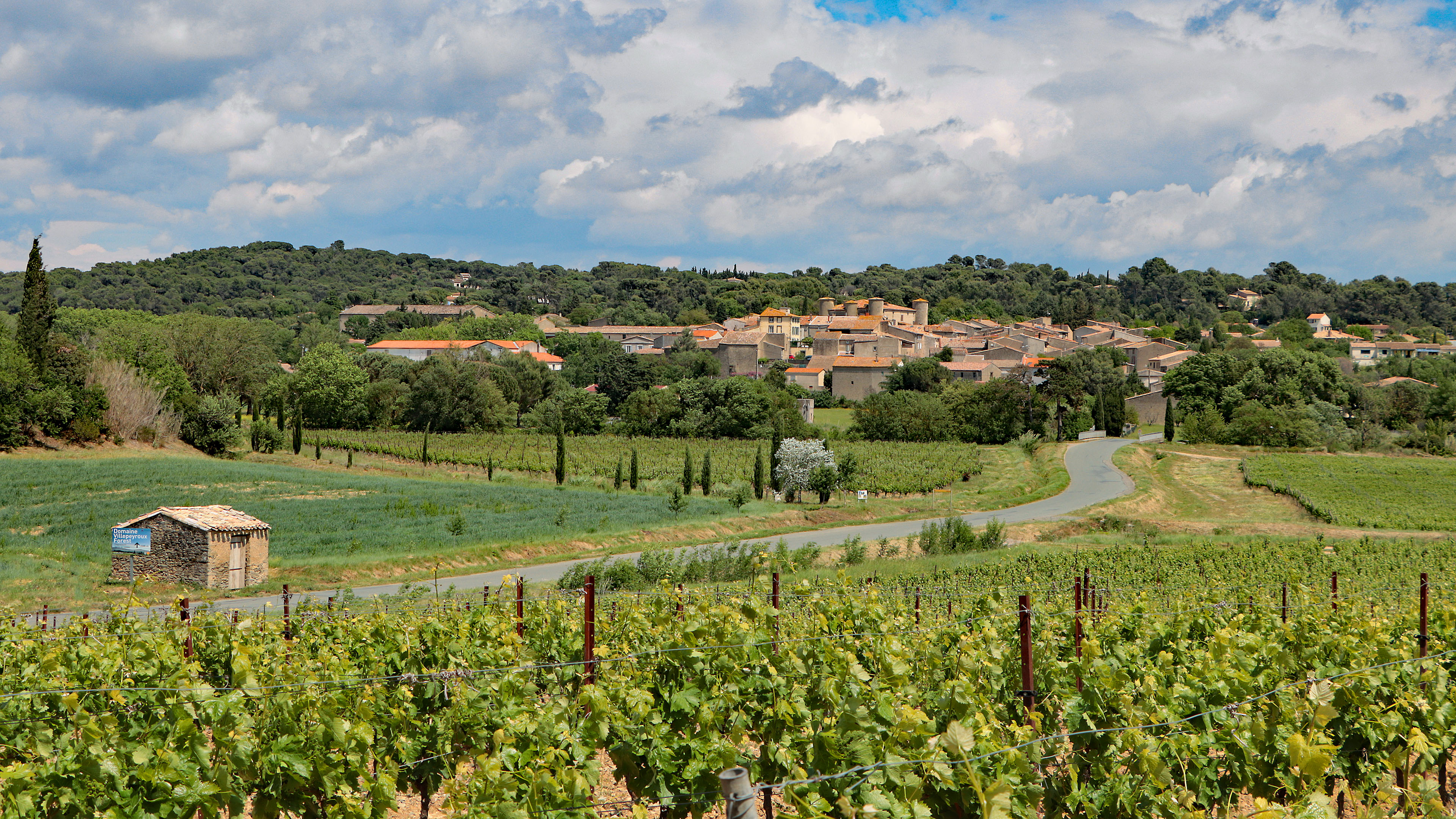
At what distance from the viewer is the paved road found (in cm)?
2306

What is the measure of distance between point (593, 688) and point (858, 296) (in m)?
179

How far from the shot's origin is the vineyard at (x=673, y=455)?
1951 inches

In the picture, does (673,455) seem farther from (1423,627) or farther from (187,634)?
(1423,627)

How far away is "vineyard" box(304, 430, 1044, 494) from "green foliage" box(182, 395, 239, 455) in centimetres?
492

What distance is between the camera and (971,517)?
3828 cm

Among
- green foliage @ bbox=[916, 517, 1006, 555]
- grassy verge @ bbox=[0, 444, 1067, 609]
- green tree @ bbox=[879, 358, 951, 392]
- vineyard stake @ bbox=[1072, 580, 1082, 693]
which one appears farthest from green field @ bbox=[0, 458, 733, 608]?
green tree @ bbox=[879, 358, 951, 392]

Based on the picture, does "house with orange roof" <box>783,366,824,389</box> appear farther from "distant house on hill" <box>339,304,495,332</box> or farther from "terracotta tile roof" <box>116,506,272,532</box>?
"distant house on hill" <box>339,304,495,332</box>

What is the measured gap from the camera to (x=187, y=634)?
10234 millimetres

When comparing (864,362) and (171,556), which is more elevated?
(864,362)

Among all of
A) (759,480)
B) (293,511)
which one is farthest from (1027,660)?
(759,480)

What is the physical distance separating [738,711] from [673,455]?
50.9 metres

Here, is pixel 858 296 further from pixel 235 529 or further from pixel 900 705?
pixel 900 705

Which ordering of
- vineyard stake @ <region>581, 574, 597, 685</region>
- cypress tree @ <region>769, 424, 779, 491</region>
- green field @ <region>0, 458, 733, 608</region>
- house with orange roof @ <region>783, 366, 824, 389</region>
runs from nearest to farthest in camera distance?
A: vineyard stake @ <region>581, 574, 597, 685</region>, green field @ <region>0, 458, 733, 608</region>, cypress tree @ <region>769, 424, 779, 491</region>, house with orange roof @ <region>783, 366, 824, 389</region>

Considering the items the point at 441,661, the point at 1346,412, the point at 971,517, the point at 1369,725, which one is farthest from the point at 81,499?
the point at 1346,412
